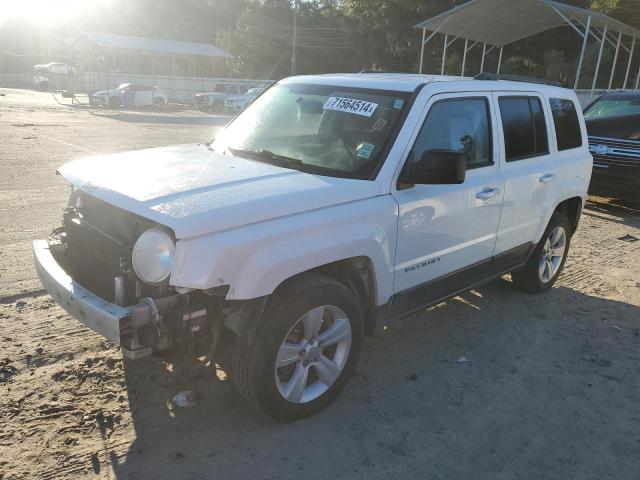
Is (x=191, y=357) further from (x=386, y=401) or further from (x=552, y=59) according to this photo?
(x=552, y=59)

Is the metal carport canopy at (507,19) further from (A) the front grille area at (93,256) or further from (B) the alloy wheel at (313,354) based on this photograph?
(A) the front grille area at (93,256)

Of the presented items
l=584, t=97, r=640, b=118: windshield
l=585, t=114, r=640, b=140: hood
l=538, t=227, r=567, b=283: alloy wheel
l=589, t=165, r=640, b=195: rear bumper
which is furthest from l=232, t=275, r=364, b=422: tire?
l=584, t=97, r=640, b=118: windshield

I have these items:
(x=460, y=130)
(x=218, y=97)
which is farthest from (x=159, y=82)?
(x=460, y=130)

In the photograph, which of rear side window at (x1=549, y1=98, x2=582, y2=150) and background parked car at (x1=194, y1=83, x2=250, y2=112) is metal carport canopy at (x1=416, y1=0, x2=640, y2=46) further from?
rear side window at (x1=549, y1=98, x2=582, y2=150)

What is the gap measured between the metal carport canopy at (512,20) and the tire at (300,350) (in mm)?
19951

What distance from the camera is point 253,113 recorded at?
4367 millimetres

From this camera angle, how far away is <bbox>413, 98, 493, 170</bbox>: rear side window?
3684 mm

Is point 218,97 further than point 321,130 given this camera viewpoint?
Yes

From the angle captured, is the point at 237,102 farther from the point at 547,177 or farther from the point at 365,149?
the point at 365,149

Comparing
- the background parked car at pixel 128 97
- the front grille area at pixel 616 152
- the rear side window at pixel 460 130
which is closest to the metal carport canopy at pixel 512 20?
the front grille area at pixel 616 152

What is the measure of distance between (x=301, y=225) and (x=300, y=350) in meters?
0.75

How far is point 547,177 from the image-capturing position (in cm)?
477

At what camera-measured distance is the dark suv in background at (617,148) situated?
8.91 metres

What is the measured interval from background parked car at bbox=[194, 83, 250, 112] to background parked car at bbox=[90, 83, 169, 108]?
2534 millimetres
